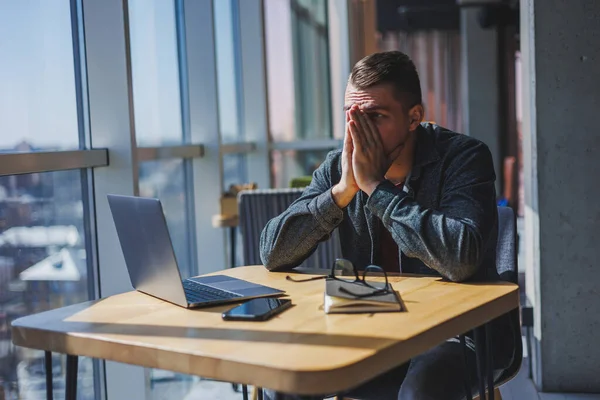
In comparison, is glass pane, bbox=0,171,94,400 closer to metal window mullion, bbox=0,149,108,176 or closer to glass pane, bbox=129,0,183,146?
metal window mullion, bbox=0,149,108,176

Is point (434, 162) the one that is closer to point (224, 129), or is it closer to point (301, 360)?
point (301, 360)

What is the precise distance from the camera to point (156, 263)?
5.07 ft

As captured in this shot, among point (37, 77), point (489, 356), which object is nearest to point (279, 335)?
point (489, 356)

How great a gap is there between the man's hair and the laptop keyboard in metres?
0.61

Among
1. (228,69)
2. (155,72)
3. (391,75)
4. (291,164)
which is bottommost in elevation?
(291,164)

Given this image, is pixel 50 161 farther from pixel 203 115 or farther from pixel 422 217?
pixel 203 115

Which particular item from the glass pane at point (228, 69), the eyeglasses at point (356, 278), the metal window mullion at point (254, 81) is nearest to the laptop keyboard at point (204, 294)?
the eyeglasses at point (356, 278)

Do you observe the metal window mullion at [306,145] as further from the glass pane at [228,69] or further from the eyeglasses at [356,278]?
the eyeglasses at [356,278]

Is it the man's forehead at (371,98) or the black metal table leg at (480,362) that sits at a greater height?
the man's forehead at (371,98)

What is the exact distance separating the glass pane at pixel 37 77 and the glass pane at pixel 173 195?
75 cm

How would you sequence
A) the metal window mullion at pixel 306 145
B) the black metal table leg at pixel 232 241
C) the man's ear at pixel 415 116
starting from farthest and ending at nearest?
1. the metal window mullion at pixel 306 145
2. the black metal table leg at pixel 232 241
3. the man's ear at pixel 415 116

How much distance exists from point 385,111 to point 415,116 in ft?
0.32

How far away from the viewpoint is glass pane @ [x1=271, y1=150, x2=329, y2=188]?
17.6 ft

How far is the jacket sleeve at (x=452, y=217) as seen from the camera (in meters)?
1.68
